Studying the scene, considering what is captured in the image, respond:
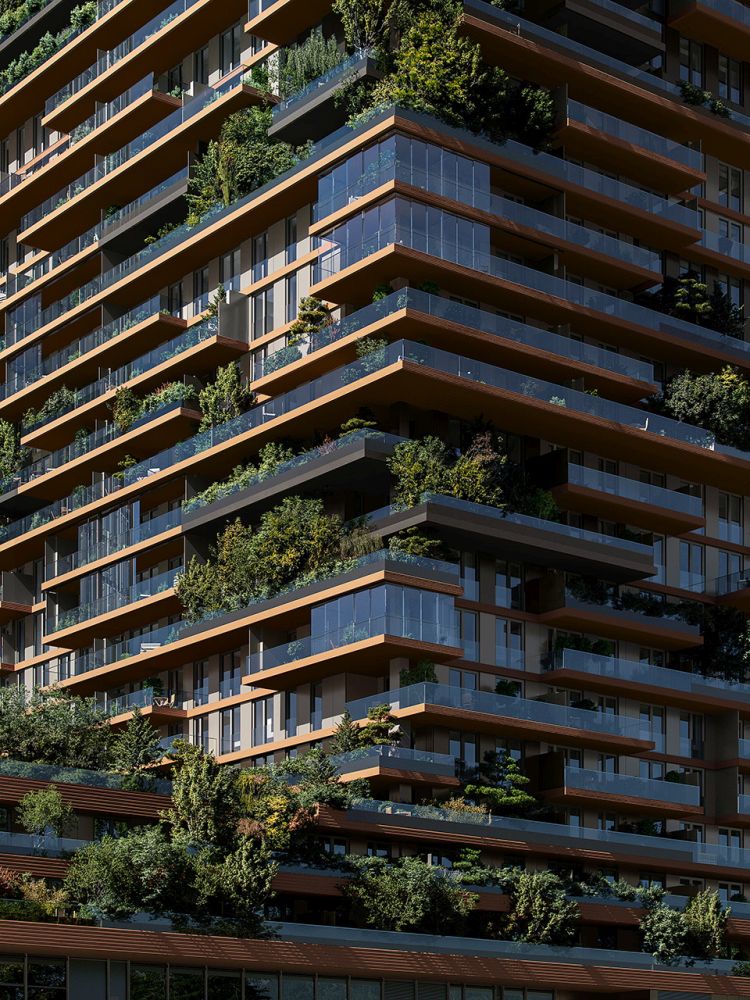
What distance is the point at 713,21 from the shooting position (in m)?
80.4

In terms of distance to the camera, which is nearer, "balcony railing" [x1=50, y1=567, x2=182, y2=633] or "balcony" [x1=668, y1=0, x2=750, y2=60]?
"balcony railing" [x1=50, y1=567, x2=182, y2=633]

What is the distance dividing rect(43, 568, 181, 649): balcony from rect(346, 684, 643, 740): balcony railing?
14119 millimetres

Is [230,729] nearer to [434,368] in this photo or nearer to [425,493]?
[425,493]

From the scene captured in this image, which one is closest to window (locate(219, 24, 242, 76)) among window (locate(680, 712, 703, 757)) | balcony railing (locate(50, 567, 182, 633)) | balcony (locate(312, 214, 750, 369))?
balcony (locate(312, 214, 750, 369))

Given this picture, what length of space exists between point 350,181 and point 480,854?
77.5 feet

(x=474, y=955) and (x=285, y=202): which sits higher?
(x=285, y=202)

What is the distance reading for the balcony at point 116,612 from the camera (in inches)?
3061

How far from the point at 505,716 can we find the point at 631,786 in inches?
247

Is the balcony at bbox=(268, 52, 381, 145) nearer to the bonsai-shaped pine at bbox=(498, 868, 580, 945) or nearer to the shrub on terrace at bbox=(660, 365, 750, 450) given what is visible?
the shrub on terrace at bbox=(660, 365, 750, 450)

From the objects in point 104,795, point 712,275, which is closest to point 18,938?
point 104,795

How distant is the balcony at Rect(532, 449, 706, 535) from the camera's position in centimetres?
7106

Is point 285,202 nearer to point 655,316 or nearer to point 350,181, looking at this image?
point 350,181

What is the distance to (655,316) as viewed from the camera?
251 feet

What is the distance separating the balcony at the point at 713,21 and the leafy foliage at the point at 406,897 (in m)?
37.7
